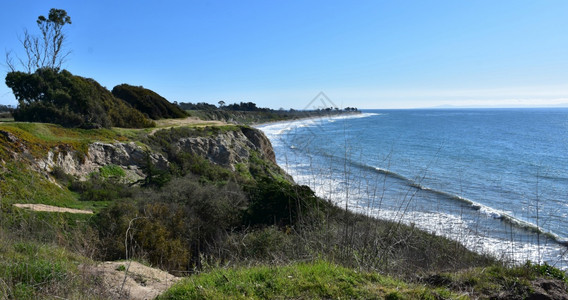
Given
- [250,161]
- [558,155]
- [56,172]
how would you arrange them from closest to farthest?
[56,172] → [250,161] → [558,155]

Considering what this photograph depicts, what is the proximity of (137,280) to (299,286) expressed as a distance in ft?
11.2

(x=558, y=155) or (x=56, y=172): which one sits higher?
(x=56, y=172)

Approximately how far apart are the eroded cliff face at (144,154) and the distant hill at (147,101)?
39.4ft

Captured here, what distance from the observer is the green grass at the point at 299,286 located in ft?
13.7

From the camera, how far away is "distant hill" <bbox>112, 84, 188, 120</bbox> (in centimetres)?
4142

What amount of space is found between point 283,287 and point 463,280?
2.74 m

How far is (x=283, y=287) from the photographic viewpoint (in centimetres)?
433

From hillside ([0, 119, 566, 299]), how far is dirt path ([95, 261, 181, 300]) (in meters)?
0.10

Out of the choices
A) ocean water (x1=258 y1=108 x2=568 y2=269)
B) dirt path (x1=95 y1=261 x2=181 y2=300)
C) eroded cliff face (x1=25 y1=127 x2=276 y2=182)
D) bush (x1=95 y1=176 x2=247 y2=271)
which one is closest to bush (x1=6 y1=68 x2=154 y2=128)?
eroded cliff face (x1=25 y1=127 x2=276 y2=182)

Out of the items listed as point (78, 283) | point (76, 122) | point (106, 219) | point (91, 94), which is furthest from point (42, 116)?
point (78, 283)

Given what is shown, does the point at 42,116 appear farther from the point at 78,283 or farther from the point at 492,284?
the point at 492,284

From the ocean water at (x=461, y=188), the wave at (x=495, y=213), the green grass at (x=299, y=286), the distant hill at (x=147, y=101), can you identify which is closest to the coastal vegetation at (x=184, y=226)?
the green grass at (x=299, y=286)

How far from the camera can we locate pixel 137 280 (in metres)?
6.24

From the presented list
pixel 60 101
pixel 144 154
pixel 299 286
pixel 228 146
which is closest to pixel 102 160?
pixel 144 154
